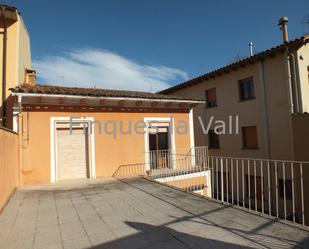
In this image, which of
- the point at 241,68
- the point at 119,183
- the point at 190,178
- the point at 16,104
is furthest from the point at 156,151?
the point at 241,68

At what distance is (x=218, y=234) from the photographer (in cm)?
399

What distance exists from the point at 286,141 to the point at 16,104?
11.1 metres

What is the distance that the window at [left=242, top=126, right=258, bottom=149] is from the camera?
45.9 feet

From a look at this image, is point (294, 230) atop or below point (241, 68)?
below

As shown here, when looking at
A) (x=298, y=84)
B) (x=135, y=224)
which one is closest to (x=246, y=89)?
(x=298, y=84)

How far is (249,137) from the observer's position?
1437cm

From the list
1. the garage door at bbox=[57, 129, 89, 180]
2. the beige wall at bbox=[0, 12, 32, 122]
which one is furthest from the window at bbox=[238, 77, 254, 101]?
the beige wall at bbox=[0, 12, 32, 122]

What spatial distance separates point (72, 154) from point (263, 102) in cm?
932

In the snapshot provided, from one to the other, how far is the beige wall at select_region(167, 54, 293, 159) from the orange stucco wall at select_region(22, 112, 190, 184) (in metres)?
3.94

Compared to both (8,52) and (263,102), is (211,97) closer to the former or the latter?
(263,102)

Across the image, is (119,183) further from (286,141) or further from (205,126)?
(205,126)

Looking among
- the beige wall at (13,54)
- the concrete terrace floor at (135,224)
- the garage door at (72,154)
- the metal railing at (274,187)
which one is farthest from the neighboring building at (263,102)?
the beige wall at (13,54)

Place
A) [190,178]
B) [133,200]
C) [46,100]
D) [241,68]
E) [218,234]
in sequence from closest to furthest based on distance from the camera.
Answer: [218,234], [133,200], [46,100], [190,178], [241,68]

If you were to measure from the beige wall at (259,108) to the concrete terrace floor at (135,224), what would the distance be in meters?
7.83
